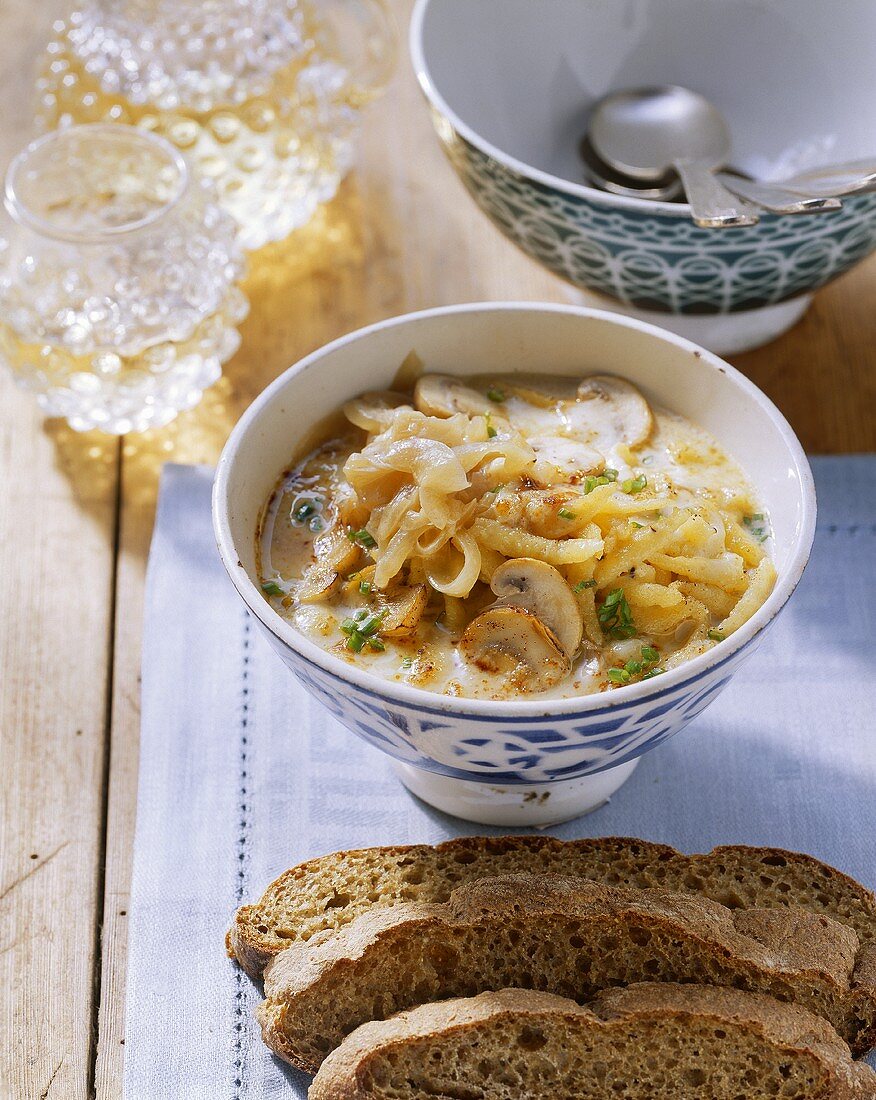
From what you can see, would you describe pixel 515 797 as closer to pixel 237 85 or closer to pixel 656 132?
pixel 656 132

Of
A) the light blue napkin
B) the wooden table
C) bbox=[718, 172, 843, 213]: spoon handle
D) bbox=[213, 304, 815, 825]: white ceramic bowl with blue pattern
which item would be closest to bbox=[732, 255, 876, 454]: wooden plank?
the wooden table

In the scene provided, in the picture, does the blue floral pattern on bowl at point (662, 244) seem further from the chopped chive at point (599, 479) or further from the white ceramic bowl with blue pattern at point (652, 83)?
the chopped chive at point (599, 479)

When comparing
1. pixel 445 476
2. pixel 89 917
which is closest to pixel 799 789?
pixel 445 476

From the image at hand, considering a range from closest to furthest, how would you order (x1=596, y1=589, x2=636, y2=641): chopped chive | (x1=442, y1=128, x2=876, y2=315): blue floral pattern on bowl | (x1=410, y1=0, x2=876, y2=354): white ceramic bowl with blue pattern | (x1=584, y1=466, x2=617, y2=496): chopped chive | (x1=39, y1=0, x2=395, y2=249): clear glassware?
(x1=596, y1=589, x2=636, y2=641): chopped chive, (x1=584, y1=466, x2=617, y2=496): chopped chive, (x1=442, y1=128, x2=876, y2=315): blue floral pattern on bowl, (x1=410, y1=0, x2=876, y2=354): white ceramic bowl with blue pattern, (x1=39, y1=0, x2=395, y2=249): clear glassware


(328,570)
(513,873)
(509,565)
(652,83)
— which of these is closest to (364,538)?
(328,570)

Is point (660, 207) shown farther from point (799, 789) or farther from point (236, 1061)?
point (236, 1061)

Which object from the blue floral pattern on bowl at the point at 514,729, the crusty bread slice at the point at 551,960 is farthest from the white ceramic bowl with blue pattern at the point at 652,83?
the crusty bread slice at the point at 551,960

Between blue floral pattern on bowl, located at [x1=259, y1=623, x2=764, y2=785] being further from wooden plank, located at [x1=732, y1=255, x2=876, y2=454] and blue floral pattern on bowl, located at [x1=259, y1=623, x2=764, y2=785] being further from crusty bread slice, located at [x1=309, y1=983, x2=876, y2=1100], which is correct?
wooden plank, located at [x1=732, y1=255, x2=876, y2=454]
